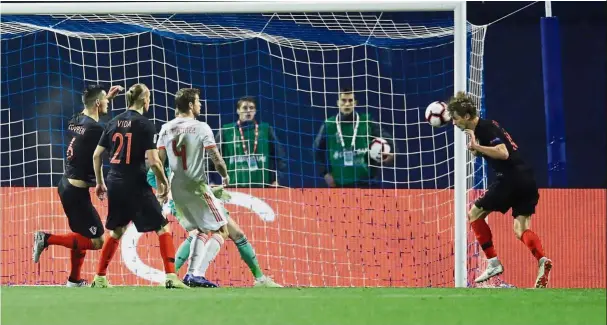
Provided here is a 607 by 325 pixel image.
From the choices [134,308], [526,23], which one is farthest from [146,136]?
[526,23]

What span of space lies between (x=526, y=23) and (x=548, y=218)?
3.64 metres

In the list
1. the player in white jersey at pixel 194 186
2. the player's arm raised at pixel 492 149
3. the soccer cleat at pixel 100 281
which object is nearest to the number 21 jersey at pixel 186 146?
the player in white jersey at pixel 194 186

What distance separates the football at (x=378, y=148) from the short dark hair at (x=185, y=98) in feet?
9.44

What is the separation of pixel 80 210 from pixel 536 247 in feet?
13.1

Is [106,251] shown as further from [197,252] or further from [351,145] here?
[351,145]

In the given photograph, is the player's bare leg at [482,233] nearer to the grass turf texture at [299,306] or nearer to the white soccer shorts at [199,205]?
the grass turf texture at [299,306]

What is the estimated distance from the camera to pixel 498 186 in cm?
1170

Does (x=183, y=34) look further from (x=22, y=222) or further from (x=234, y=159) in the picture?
(x=22, y=222)

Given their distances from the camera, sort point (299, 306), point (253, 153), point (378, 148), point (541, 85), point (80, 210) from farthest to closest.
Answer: point (541, 85) < point (253, 153) < point (378, 148) < point (80, 210) < point (299, 306)

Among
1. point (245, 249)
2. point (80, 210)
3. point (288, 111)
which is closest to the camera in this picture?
point (245, 249)

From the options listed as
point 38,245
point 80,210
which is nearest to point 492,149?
point 80,210

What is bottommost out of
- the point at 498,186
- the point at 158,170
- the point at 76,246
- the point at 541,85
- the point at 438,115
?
the point at 76,246

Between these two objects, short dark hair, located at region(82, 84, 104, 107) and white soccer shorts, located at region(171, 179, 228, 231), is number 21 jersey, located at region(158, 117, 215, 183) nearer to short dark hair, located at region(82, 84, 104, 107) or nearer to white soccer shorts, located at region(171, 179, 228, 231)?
white soccer shorts, located at region(171, 179, 228, 231)

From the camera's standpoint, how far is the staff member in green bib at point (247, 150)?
1349cm
